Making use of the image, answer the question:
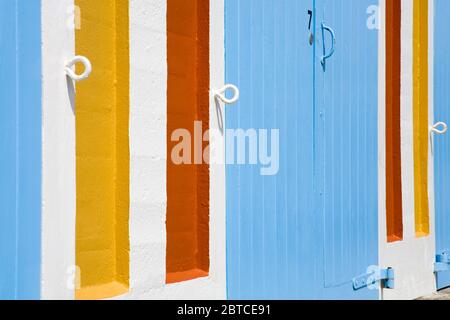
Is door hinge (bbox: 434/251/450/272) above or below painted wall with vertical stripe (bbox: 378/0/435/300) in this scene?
below

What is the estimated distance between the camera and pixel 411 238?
6.48 m

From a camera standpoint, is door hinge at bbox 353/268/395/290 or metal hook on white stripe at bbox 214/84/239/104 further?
door hinge at bbox 353/268/395/290

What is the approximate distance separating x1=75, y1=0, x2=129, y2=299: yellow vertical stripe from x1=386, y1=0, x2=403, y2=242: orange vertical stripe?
3.07 m

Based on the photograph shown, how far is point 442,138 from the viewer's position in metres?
7.03

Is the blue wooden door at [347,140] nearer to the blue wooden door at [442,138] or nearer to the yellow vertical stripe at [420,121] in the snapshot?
the yellow vertical stripe at [420,121]

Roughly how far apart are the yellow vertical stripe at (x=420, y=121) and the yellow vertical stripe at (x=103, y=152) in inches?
140

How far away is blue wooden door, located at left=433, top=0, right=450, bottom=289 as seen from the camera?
22.9 ft

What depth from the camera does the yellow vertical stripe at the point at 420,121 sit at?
6.63 metres

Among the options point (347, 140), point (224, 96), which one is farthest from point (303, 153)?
point (224, 96)

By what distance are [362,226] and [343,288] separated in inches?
20.6
